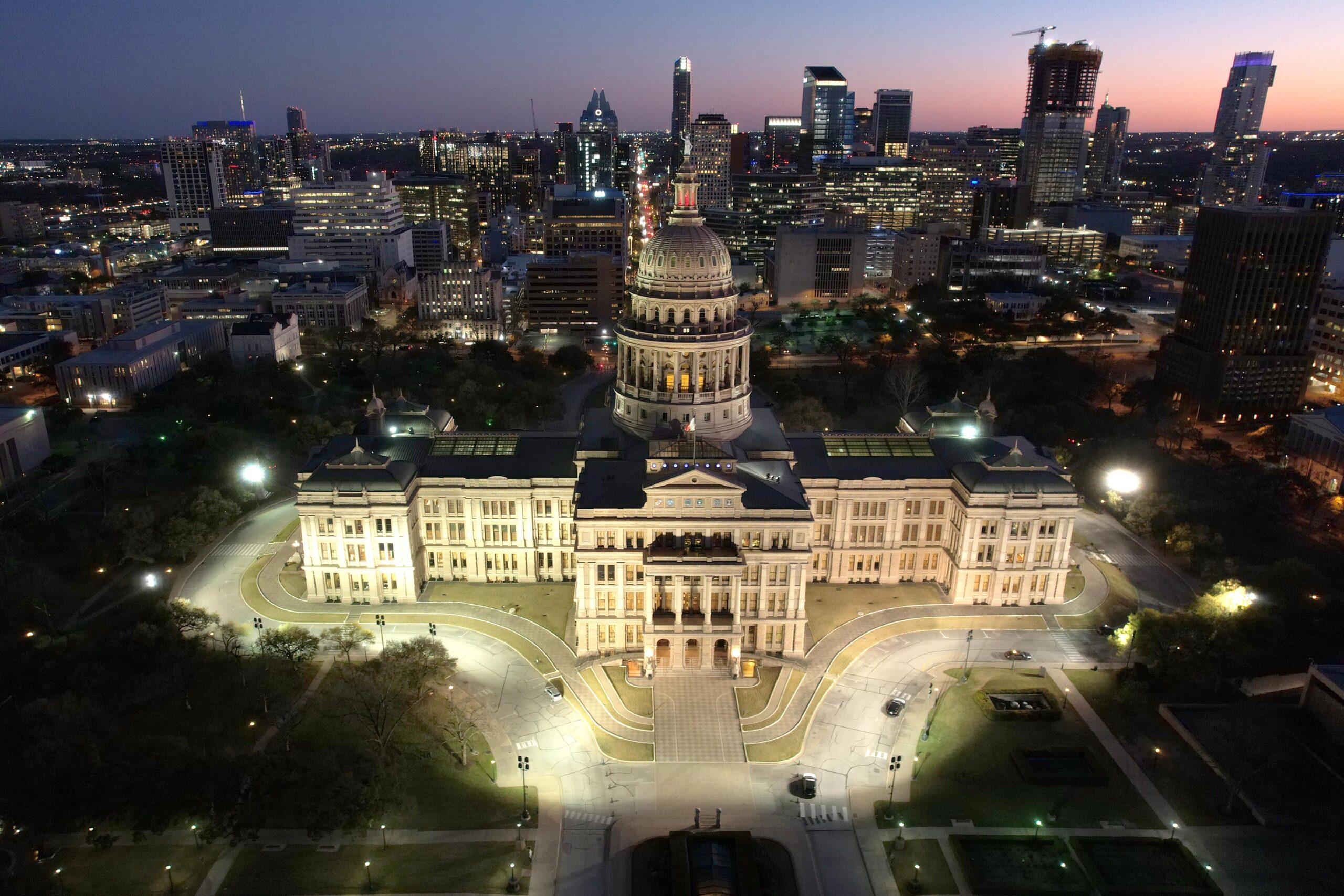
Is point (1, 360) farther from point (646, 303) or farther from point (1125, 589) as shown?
point (1125, 589)

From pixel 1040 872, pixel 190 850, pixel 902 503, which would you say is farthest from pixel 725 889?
pixel 902 503

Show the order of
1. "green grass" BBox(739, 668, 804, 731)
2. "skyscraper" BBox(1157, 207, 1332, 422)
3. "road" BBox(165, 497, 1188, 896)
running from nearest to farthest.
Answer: "road" BBox(165, 497, 1188, 896), "green grass" BBox(739, 668, 804, 731), "skyscraper" BBox(1157, 207, 1332, 422)

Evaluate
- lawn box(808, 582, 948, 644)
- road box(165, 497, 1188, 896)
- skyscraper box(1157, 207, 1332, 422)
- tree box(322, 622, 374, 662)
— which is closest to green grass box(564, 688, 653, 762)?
road box(165, 497, 1188, 896)

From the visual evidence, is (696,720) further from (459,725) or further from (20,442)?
(20,442)

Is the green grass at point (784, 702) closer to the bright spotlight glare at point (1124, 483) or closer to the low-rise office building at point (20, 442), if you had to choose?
the bright spotlight glare at point (1124, 483)

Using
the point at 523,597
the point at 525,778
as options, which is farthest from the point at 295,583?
the point at 525,778

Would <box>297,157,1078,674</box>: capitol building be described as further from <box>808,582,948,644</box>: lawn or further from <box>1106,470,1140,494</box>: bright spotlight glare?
<box>1106,470,1140,494</box>: bright spotlight glare

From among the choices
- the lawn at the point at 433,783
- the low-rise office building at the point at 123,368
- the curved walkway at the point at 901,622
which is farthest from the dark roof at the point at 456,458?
the low-rise office building at the point at 123,368
